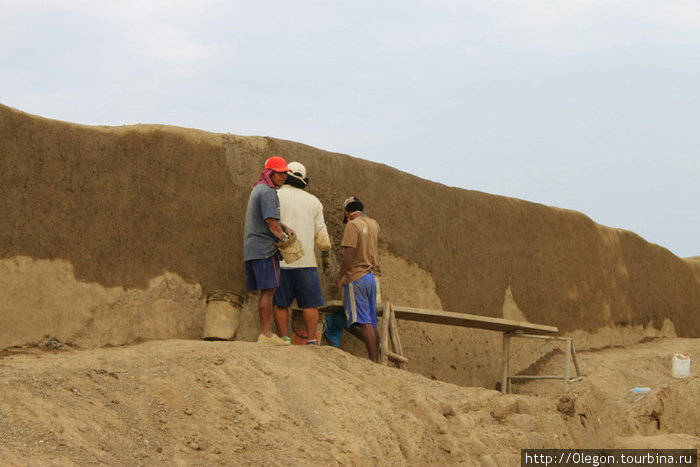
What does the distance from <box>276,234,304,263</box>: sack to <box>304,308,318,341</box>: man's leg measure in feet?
1.39

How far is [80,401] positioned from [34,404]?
278mm

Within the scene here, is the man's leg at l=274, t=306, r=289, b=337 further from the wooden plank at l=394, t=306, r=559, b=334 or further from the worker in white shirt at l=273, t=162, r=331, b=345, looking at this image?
the wooden plank at l=394, t=306, r=559, b=334

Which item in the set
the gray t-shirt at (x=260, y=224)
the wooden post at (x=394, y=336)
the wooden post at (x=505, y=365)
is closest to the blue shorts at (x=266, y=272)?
the gray t-shirt at (x=260, y=224)


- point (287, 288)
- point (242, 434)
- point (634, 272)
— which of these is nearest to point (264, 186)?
point (287, 288)

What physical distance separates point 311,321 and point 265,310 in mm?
431

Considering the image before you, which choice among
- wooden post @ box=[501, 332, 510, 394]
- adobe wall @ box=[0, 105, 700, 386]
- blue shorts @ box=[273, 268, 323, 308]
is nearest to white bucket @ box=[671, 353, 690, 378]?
adobe wall @ box=[0, 105, 700, 386]

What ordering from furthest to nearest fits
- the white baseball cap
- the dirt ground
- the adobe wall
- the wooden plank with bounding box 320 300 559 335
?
the wooden plank with bounding box 320 300 559 335
the white baseball cap
the adobe wall
the dirt ground

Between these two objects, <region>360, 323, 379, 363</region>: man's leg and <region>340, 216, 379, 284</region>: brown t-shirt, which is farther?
<region>340, 216, 379, 284</region>: brown t-shirt

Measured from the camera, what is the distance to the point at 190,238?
7848mm

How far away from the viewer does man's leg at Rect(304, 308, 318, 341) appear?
25.0 ft

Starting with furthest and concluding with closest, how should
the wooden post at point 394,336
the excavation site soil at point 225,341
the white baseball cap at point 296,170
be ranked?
the wooden post at point 394,336
the white baseball cap at point 296,170
the excavation site soil at point 225,341

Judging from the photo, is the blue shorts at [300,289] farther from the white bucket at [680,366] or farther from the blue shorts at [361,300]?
the white bucket at [680,366]

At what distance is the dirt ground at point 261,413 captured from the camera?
5.14m

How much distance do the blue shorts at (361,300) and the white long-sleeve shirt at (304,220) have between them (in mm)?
453
